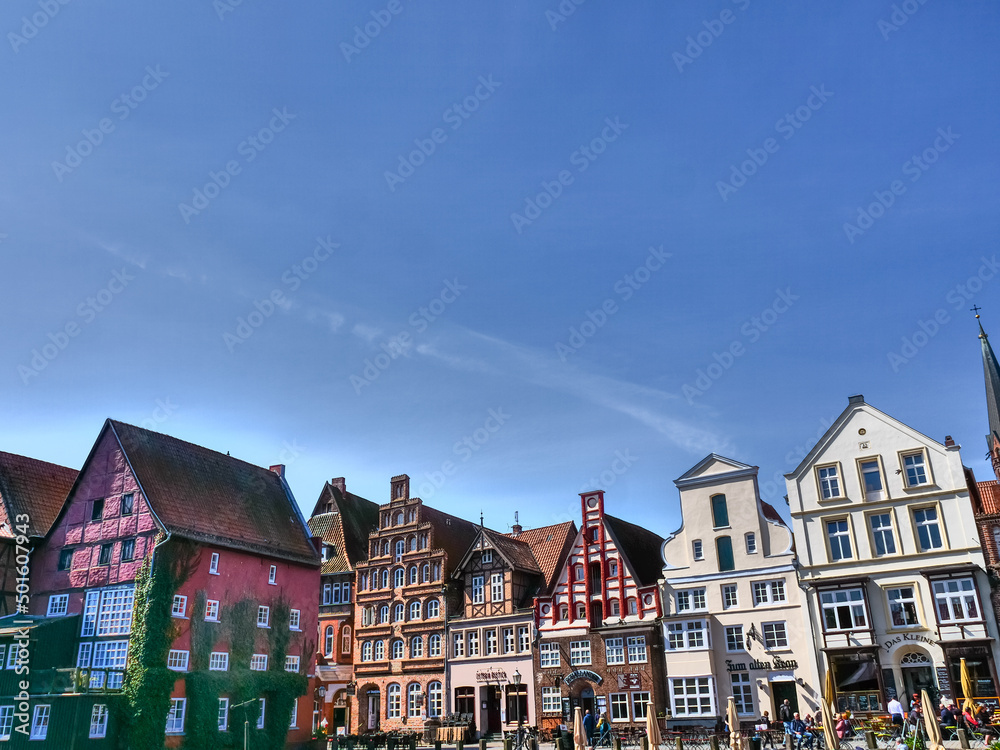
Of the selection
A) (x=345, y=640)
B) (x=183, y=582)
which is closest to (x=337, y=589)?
(x=345, y=640)

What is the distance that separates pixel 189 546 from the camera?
38.5 meters

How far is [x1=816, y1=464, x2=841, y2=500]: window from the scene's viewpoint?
40.0 metres

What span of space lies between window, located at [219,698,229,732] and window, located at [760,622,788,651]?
83.1ft

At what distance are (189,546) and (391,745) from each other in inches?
516

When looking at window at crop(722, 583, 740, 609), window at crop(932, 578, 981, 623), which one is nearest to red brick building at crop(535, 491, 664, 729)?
window at crop(722, 583, 740, 609)

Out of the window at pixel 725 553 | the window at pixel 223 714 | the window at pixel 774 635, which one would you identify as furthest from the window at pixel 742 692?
the window at pixel 223 714

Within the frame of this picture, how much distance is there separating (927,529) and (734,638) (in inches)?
405

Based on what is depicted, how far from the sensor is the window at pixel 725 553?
1635 inches

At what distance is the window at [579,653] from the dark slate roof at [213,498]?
15.1 meters

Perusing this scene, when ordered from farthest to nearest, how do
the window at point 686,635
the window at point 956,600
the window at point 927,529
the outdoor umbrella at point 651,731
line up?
the window at point 686,635
the window at point 927,529
the window at point 956,600
the outdoor umbrella at point 651,731

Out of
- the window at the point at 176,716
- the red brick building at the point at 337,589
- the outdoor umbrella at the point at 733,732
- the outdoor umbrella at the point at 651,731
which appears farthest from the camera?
the red brick building at the point at 337,589

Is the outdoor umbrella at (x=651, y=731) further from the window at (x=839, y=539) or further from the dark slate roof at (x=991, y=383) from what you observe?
the dark slate roof at (x=991, y=383)

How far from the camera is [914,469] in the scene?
38.1 metres

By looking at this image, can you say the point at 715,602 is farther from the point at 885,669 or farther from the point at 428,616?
the point at 428,616
